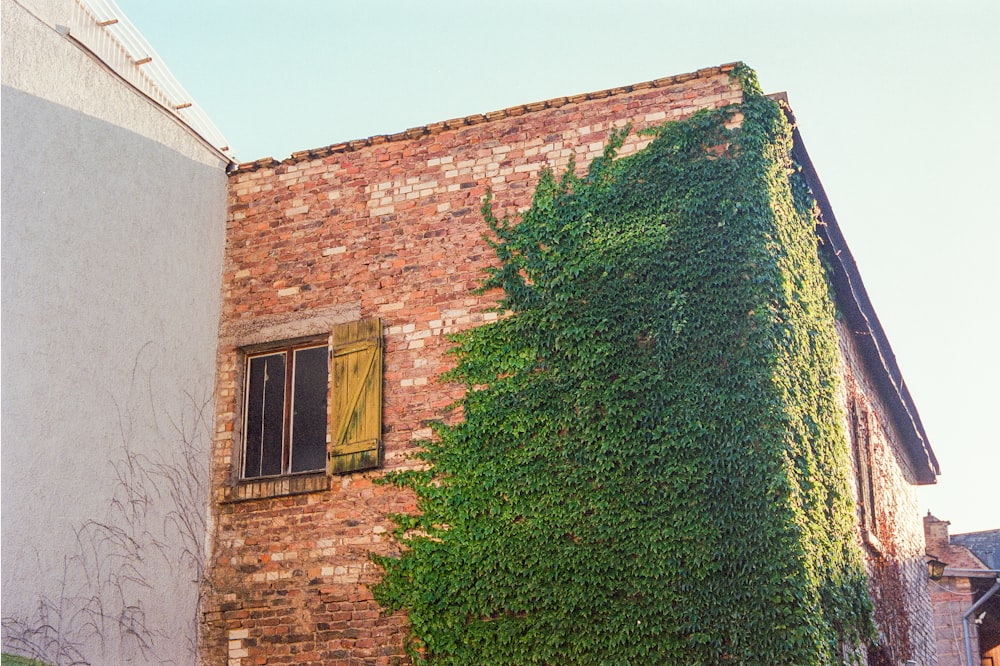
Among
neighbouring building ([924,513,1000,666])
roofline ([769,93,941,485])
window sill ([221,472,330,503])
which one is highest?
roofline ([769,93,941,485])

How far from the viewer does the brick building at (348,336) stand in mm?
10133

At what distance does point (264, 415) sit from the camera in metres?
11.0

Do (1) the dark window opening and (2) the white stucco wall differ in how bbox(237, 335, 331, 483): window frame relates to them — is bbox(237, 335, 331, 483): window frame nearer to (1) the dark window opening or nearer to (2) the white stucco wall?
(1) the dark window opening

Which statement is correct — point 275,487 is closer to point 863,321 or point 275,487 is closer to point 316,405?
point 316,405

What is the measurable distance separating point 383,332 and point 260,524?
2151mm

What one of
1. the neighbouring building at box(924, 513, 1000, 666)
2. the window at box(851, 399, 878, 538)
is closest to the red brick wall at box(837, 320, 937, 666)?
the window at box(851, 399, 878, 538)

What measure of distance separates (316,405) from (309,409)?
3.5 inches

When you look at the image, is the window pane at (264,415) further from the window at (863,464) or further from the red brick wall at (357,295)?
the window at (863,464)

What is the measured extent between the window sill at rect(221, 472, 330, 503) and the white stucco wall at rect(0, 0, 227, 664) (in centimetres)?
36

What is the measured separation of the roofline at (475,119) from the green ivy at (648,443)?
436mm

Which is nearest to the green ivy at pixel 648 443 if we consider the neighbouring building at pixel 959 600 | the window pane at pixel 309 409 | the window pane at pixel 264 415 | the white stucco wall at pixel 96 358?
the window pane at pixel 309 409

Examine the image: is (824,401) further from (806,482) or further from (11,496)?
(11,496)

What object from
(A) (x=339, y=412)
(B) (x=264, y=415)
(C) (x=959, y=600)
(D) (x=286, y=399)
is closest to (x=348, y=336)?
(A) (x=339, y=412)

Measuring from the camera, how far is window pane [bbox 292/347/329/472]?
1064 cm
